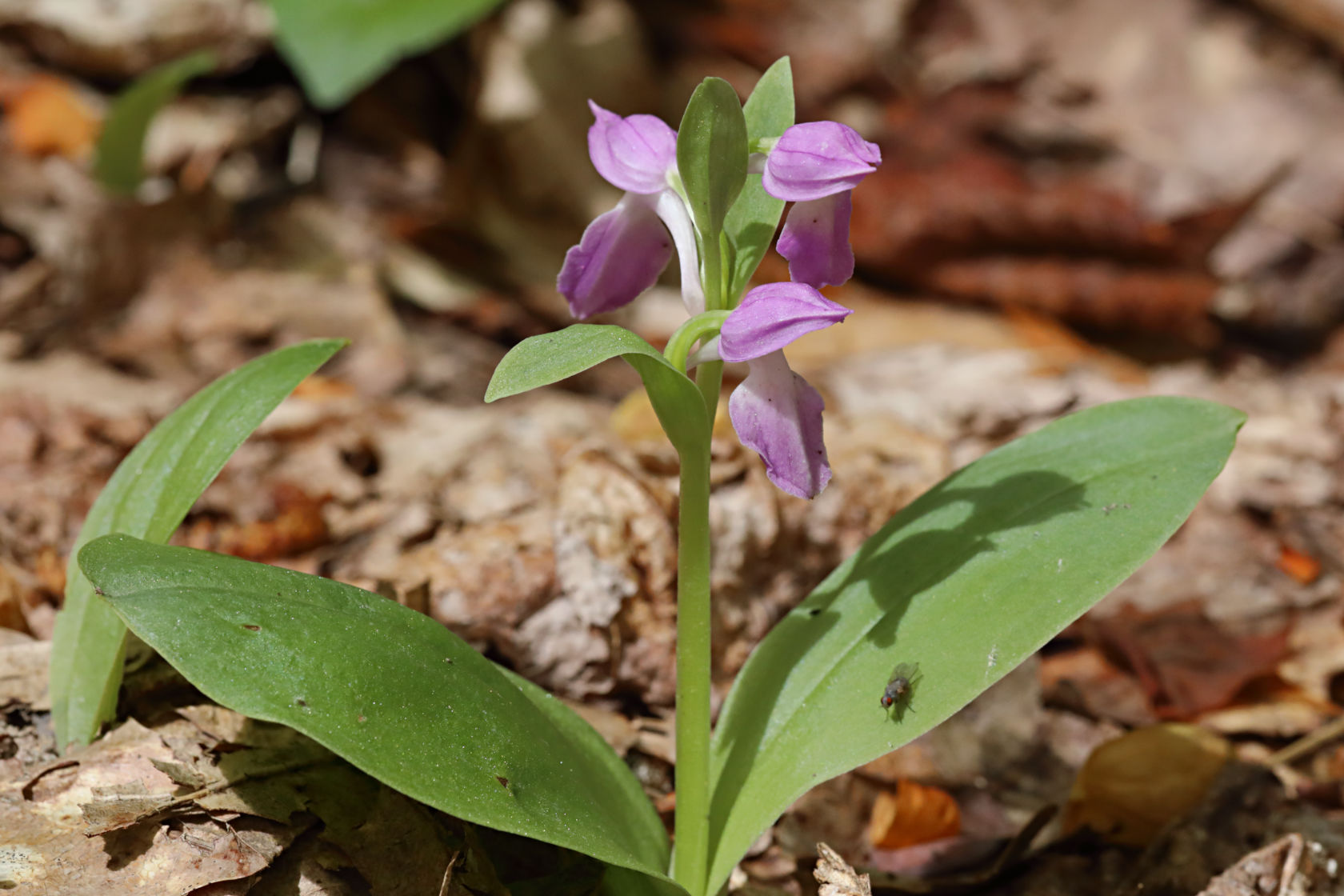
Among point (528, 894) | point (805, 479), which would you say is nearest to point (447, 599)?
point (528, 894)

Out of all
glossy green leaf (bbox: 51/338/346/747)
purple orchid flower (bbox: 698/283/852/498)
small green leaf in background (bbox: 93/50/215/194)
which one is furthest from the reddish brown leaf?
small green leaf in background (bbox: 93/50/215/194)

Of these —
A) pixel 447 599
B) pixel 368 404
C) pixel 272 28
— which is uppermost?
pixel 272 28

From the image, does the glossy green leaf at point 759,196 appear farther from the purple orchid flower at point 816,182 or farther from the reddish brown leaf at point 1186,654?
the reddish brown leaf at point 1186,654

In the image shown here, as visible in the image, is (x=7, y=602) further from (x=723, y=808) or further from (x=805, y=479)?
(x=805, y=479)

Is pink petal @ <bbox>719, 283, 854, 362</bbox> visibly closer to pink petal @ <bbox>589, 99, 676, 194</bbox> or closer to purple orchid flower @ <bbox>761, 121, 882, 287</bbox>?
purple orchid flower @ <bbox>761, 121, 882, 287</bbox>

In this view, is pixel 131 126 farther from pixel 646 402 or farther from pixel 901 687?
pixel 901 687

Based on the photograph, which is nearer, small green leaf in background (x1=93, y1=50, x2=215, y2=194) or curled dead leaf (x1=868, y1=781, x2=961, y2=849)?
curled dead leaf (x1=868, y1=781, x2=961, y2=849)
